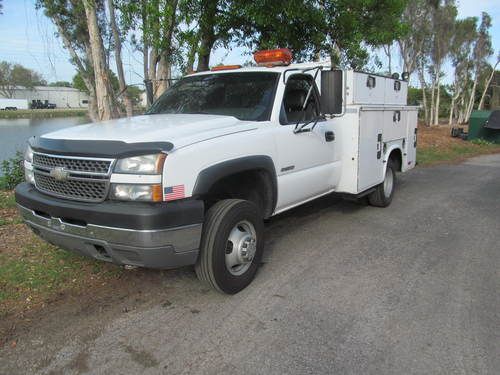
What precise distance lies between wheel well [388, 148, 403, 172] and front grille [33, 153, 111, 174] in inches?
194

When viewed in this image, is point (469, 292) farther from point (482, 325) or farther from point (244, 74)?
point (244, 74)

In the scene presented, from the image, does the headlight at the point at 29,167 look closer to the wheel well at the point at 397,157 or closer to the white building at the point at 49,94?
the wheel well at the point at 397,157

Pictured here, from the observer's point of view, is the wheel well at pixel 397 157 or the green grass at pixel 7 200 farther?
the wheel well at pixel 397 157

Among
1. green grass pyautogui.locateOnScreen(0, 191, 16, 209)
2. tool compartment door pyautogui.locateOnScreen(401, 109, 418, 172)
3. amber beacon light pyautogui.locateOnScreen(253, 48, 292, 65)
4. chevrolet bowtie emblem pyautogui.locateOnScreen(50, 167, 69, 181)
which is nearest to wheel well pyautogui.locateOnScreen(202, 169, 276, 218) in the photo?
chevrolet bowtie emblem pyautogui.locateOnScreen(50, 167, 69, 181)

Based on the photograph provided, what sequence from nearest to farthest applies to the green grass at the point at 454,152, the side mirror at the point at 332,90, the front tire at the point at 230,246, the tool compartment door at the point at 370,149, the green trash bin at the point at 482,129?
the front tire at the point at 230,246, the side mirror at the point at 332,90, the tool compartment door at the point at 370,149, the green grass at the point at 454,152, the green trash bin at the point at 482,129

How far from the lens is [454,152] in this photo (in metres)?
15.6

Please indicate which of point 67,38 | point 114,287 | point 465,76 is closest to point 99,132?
point 114,287

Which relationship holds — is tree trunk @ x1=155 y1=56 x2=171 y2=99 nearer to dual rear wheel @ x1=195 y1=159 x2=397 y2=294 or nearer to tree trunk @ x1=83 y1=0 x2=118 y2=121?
tree trunk @ x1=83 y1=0 x2=118 y2=121

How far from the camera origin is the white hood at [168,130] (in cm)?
318

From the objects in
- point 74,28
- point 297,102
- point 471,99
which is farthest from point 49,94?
point 297,102

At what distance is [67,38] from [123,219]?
1078cm

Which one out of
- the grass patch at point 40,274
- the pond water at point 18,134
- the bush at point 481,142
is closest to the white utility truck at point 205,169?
the grass patch at point 40,274

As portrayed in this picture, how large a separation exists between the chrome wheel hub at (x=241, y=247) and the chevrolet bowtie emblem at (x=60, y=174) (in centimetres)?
135

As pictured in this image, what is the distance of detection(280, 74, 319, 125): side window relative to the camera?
4390mm
